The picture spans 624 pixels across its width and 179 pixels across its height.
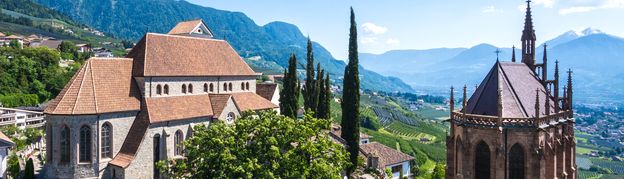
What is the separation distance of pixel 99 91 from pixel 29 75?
73989mm

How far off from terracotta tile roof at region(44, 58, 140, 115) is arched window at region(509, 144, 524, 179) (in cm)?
3029

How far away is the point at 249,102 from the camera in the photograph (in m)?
50.4

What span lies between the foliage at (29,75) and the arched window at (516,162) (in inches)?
3545

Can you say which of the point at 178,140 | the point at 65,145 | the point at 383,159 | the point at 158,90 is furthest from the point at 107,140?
the point at 383,159

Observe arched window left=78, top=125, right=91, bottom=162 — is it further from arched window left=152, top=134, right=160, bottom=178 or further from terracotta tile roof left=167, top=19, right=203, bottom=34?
terracotta tile roof left=167, top=19, right=203, bottom=34

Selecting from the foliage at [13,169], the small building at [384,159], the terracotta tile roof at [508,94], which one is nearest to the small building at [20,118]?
the foliage at [13,169]

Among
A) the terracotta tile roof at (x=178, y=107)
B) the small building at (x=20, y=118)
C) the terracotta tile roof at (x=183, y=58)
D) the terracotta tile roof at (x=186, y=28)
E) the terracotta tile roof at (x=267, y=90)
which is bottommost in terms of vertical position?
the small building at (x=20, y=118)

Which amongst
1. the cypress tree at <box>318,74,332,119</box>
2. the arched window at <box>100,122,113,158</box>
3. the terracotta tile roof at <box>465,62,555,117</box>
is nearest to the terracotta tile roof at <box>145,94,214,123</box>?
the arched window at <box>100,122,113,158</box>

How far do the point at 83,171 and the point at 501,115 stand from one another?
32.2 metres

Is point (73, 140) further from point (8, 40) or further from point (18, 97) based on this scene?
point (8, 40)

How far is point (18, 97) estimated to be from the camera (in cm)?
8819

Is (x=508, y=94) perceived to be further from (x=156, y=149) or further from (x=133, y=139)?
(x=133, y=139)

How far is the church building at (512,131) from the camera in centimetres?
2848

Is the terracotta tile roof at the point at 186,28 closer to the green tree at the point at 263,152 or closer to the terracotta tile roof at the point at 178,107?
→ the terracotta tile roof at the point at 178,107
